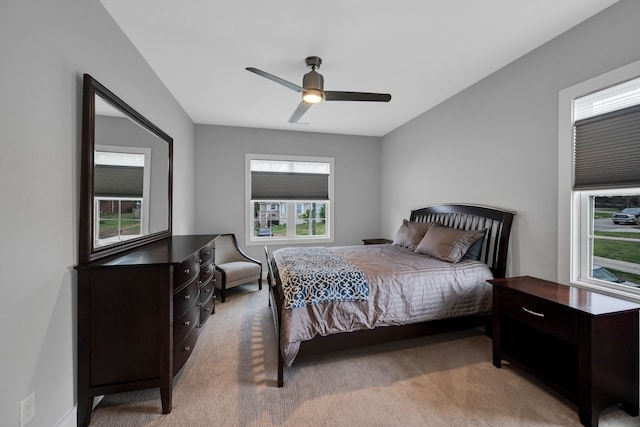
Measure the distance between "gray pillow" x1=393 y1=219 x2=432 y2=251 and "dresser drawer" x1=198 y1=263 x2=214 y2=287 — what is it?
2475 mm

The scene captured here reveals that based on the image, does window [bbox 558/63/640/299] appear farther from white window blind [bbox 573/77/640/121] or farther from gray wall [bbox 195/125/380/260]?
gray wall [bbox 195/125/380/260]

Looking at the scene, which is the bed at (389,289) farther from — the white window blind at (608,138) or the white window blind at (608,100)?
the white window blind at (608,100)

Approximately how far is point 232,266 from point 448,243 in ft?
9.68

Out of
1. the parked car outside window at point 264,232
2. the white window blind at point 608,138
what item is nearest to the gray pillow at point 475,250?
the white window blind at point 608,138

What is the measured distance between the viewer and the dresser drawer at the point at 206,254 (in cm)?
271

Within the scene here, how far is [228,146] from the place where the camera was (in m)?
4.90

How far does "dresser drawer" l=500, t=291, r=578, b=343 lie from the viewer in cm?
181

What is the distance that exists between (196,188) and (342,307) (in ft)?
11.7

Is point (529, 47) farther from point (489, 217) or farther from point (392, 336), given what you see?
point (392, 336)

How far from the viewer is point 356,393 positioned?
2.03m

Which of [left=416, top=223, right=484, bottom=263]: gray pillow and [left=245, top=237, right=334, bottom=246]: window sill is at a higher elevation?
[left=416, top=223, right=484, bottom=263]: gray pillow

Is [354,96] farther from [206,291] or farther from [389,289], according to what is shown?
[206,291]

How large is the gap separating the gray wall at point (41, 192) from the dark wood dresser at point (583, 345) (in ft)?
9.83

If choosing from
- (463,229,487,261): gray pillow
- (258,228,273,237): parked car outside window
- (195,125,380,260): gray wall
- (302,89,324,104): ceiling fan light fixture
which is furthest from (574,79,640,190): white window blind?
(258,228,273,237): parked car outside window
